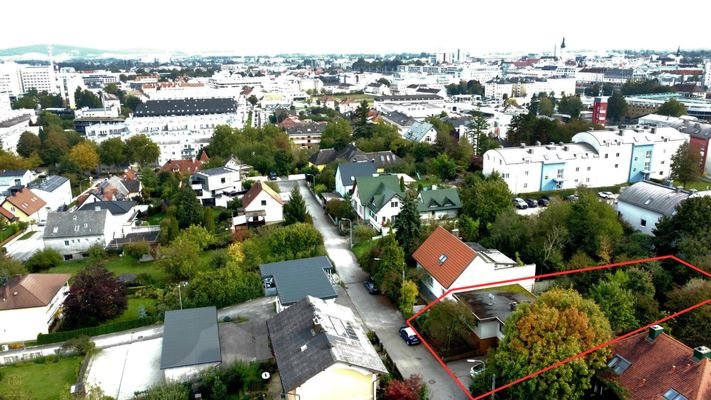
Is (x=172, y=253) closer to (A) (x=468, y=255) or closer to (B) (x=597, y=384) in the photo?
(A) (x=468, y=255)

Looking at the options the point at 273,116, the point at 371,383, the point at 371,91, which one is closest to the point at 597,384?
the point at 371,383

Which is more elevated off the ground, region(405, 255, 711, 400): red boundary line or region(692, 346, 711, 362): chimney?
region(692, 346, 711, 362): chimney

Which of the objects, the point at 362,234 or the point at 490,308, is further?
the point at 362,234

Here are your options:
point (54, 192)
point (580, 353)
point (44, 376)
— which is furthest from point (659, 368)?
point (54, 192)

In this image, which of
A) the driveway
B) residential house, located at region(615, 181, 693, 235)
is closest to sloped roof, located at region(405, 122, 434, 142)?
the driveway

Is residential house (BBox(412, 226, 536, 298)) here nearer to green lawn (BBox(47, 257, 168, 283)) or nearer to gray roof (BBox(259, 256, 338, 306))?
gray roof (BBox(259, 256, 338, 306))

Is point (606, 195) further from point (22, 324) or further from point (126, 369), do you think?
point (22, 324)
